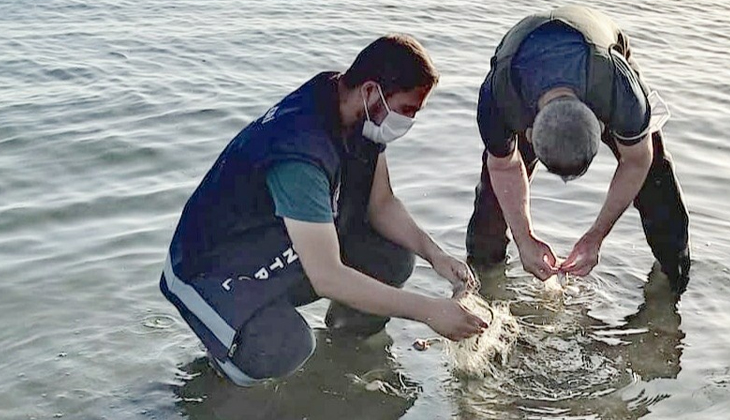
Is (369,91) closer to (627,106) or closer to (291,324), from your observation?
(291,324)

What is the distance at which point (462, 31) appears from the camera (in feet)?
40.5

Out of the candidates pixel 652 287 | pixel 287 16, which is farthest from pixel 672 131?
pixel 287 16

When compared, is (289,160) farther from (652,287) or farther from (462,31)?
(462,31)

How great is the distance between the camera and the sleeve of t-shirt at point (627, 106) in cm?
437

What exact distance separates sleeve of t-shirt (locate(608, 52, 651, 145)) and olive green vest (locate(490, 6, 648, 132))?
4cm

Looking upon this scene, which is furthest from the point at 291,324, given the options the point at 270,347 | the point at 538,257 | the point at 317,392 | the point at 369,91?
the point at 538,257

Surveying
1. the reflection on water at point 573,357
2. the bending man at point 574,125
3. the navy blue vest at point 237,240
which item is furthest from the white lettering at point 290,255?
the bending man at point 574,125

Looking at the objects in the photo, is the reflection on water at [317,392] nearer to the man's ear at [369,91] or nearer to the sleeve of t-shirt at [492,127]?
the sleeve of t-shirt at [492,127]

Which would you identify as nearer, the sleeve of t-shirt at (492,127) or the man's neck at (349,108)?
the man's neck at (349,108)

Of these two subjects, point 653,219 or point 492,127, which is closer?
point 492,127

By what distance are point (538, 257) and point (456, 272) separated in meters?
0.53

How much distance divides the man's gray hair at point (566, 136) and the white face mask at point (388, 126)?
0.52 meters

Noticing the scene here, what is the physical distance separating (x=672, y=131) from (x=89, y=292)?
4880 mm

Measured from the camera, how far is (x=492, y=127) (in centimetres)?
474
